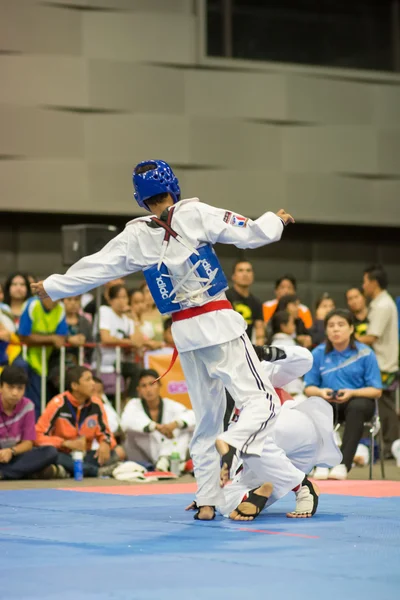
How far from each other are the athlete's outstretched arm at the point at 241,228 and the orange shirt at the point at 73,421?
3767mm

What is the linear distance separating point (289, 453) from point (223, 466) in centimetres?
106

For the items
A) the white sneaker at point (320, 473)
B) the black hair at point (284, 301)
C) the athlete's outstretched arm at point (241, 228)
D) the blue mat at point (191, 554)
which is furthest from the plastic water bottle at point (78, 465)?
the athlete's outstretched arm at point (241, 228)

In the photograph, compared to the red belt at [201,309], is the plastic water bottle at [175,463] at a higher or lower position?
lower

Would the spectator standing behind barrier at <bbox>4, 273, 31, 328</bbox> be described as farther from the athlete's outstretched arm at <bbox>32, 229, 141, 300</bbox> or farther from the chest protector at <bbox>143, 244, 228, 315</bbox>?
the chest protector at <bbox>143, 244, 228, 315</bbox>

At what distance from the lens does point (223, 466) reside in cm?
411

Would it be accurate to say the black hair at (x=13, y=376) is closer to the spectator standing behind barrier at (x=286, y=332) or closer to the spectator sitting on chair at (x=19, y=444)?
the spectator sitting on chair at (x=19, y=444)

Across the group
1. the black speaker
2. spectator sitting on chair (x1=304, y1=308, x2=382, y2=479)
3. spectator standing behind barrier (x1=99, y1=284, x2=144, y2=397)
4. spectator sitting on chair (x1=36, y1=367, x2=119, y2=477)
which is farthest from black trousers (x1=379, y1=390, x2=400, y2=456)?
the black speaker

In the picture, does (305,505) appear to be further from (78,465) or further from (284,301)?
(284,301)

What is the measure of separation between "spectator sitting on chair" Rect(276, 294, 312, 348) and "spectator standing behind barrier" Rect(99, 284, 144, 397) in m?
1.37

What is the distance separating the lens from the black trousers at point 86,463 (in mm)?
7879

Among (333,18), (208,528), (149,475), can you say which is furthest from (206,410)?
(333,18)

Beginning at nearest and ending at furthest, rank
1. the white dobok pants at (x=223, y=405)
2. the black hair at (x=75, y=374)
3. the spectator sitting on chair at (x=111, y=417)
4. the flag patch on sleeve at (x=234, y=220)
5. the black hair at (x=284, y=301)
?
the white dobok pants at (x=223, y=405), the flag patch on sleeve at (x=234, y=220), the black hair at (x=75, y=374), the spectator sitting on chair at (x=111, y=417), the black hair at (x=284, y=301)

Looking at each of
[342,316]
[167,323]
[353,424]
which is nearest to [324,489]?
[353,424]

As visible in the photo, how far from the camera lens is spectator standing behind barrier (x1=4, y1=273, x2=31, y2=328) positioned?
8844 millimetres
